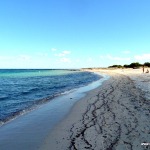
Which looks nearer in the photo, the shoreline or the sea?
the shoreline

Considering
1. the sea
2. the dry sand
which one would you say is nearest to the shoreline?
the dry sand

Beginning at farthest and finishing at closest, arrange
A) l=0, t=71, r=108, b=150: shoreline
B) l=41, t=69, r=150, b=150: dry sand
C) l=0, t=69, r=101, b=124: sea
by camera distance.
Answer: l=0, t=69, r=101, b=124: sea
l=0, t=71, r=108, b=150: shoreline
l=41, t=69, r=150, b=150: dry sand

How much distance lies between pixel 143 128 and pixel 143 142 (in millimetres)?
1644

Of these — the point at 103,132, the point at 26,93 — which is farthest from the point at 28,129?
the point at 26,93

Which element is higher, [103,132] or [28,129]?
[103,132]

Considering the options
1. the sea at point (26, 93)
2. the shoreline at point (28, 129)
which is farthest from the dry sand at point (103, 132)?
the sea at point (26, 93)

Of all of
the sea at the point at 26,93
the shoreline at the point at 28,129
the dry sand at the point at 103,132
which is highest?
the dry sand at the point at 103,132

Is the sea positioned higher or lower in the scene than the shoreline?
lower

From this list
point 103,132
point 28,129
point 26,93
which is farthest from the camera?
point 26,93

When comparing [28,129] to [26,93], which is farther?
[26,93]

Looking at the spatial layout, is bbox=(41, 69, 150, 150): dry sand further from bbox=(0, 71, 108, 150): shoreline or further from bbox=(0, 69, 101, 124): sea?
bbox=(0, 69, 101, 124): sea

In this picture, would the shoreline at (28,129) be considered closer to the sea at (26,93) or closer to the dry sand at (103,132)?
the dry sand at (103,132)

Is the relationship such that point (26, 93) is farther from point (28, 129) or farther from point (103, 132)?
point (103, 132)

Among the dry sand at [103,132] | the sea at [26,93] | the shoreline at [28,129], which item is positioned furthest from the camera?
the sea at [26,93]
